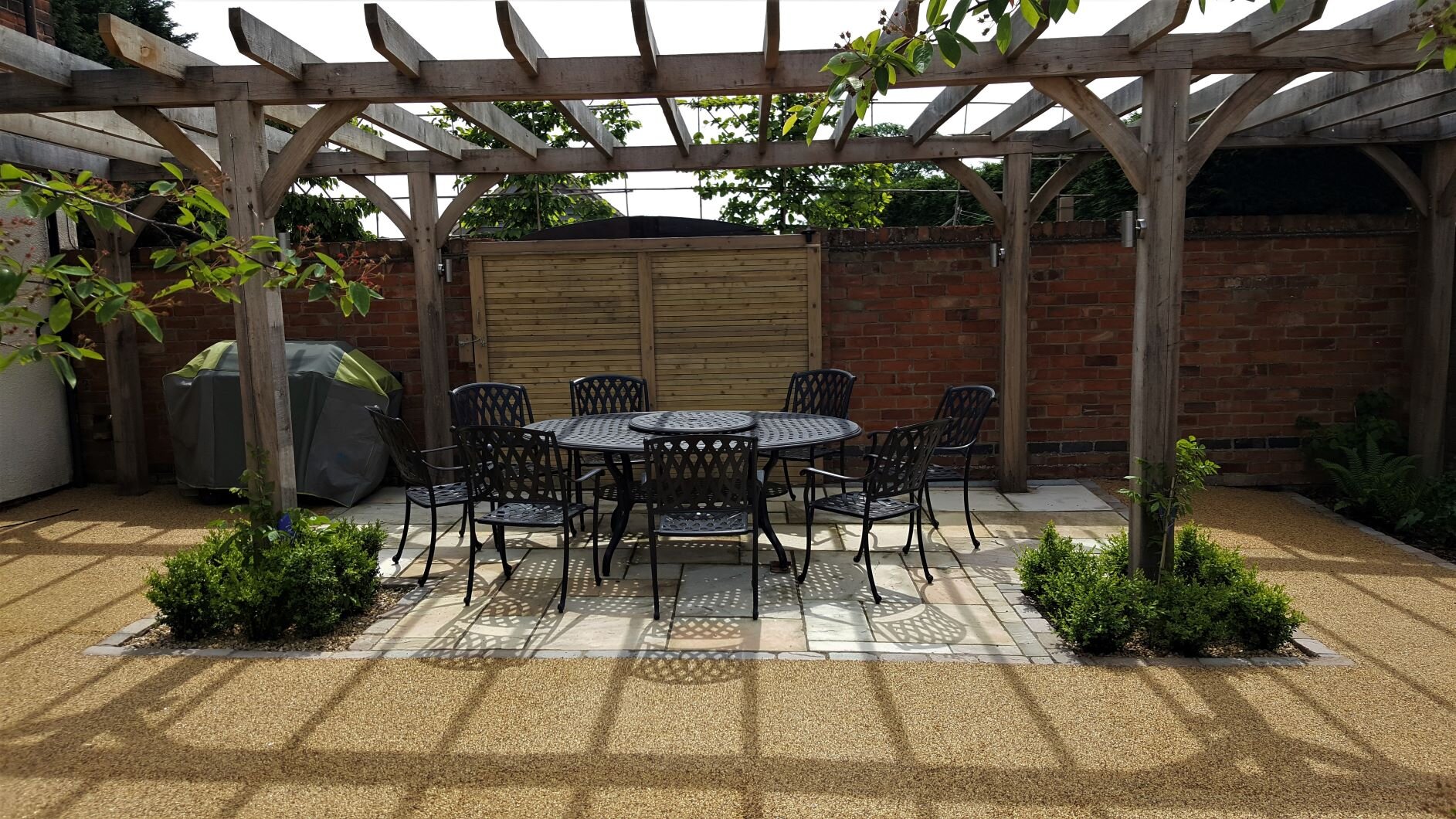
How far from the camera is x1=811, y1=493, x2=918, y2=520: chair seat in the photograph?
4.37m

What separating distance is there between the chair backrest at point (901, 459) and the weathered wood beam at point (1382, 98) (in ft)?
10.4

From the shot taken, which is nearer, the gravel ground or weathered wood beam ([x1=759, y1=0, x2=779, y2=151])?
the gravel ground

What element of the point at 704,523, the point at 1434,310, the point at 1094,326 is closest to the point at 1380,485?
the point at 1434,310

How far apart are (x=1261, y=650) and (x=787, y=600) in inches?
78.5

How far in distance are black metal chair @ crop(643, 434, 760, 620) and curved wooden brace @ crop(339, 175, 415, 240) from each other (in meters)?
3.66

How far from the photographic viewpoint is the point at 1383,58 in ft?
12.7

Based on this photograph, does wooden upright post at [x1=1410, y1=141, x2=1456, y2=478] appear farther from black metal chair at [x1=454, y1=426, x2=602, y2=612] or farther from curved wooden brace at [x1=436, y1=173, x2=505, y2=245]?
curved wooden brace at [x1=436, y1=173, x2=505, y2=245]

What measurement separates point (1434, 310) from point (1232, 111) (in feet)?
11.3

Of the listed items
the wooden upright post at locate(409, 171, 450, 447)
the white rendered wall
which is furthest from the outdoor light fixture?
the white rendered wall

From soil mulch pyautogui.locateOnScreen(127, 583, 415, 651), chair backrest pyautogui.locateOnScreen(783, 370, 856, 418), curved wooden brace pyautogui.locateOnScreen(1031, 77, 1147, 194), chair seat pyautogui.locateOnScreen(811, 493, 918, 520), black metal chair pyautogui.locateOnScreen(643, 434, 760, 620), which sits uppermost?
curved wooden brace pyautogui.locateOnScreen(1031, 77, 1147, 194)

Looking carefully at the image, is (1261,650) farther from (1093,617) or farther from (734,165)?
(734,165)

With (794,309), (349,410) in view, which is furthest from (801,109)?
(349,410)

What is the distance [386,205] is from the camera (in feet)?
21.9

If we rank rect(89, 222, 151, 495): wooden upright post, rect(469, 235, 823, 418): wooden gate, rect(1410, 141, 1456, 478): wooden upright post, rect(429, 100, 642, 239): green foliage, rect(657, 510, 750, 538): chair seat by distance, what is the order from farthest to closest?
rect(429, 100, 642, 239): green foliage, rect(469, 235, 823, 418): wooden gate, rect(89, 222, 151, 495): wooden upright post, rect(1410, 141, 1456, 478): wooden upright post, rect(657, 510, 750, 538): chair seat
